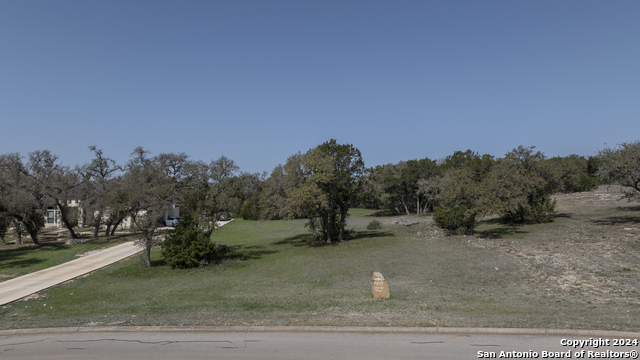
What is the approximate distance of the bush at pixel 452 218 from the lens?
30.7m

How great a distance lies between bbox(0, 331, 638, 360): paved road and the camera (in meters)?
7.41

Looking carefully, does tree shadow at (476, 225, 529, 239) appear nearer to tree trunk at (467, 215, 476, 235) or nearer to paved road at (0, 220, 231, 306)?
tree trunk at (467, 215, 476, 235)

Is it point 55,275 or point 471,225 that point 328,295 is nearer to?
point 55,275

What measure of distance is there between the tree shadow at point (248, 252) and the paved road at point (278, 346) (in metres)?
15.4

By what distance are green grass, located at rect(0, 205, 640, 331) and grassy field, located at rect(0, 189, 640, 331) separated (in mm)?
43

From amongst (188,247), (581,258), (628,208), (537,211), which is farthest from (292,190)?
(628,208)

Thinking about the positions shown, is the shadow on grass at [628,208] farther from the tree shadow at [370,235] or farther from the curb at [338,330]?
the curb at [338,330]

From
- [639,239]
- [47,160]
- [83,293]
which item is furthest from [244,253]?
[47,160]

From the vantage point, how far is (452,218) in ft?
102

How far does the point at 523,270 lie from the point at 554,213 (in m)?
20.2

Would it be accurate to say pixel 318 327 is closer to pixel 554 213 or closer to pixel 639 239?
pixel 639 239

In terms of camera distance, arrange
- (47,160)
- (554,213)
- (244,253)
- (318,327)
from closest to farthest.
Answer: (318,327) → (244,253) → (554,213) → (47,160)

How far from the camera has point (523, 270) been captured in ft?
52.7

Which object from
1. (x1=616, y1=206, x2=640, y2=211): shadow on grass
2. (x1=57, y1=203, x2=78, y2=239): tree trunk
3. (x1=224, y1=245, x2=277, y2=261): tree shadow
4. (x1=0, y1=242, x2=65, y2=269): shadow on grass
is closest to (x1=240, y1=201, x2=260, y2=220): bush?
(x1=57, y1=203, x2=78, y2=239): tree trunk
